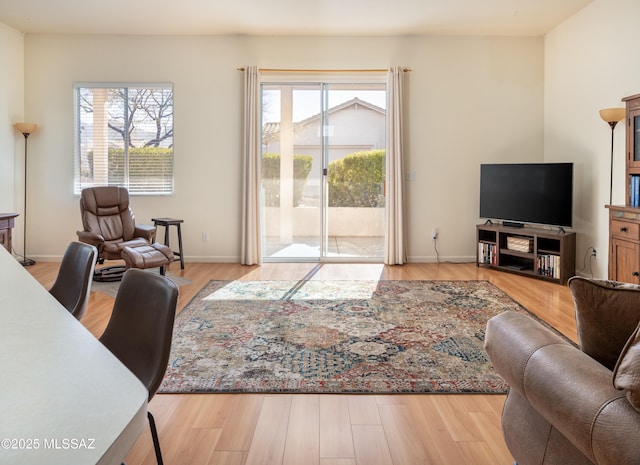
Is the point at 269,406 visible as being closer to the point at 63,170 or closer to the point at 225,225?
the point at 225,225

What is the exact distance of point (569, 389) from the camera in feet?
4.04

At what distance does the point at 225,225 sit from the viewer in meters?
6.30

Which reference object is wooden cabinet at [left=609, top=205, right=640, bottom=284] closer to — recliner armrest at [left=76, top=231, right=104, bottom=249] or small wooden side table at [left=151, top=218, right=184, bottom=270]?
small wooden side table at [left=151, top=218, right=184, bottom=270]

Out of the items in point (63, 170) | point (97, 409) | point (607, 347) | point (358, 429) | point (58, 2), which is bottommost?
point (358, 429)

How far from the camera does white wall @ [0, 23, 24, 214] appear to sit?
18.9 ft

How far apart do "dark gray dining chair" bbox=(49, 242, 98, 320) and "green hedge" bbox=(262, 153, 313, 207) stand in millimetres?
4217

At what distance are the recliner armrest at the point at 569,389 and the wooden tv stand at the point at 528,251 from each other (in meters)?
3.94

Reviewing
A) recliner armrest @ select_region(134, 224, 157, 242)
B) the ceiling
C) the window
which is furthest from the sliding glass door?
recliner armrest @ select_region(134, 224, 157, 242)

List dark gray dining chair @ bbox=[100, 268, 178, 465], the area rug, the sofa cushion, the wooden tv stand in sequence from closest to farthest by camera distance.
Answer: the sofa cushion → dark gray dining chair @ bbox=[100, 268, 178, 465] → the area rug → the wooden tv stand

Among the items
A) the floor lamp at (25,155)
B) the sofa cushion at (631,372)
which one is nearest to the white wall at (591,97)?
the sofa cushion at (631,372)

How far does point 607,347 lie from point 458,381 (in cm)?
132

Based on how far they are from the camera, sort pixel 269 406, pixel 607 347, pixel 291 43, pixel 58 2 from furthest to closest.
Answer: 1. pixel 291 43
2. pixel 58 2
3. pixel 269 406
4. pixel 607 347

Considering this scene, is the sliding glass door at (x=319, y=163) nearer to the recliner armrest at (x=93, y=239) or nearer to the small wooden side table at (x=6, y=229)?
the recliner armrest at (x=93, y=239)

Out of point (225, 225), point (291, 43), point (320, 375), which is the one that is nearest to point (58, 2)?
point (291, 43)
